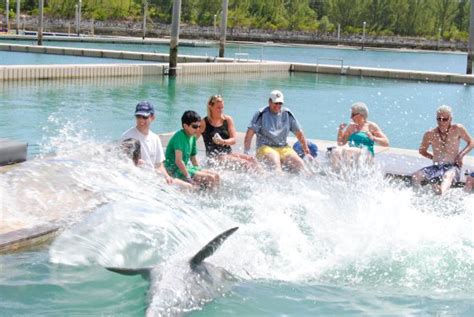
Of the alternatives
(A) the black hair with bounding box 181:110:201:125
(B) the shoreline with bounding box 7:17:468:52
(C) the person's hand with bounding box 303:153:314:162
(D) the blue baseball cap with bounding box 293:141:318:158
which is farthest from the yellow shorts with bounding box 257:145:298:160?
(B) the shoreline with bounding box 7:17:468:52

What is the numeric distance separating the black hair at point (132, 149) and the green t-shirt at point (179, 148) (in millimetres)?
702

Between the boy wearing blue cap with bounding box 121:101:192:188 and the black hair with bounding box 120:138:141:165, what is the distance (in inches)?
1.9

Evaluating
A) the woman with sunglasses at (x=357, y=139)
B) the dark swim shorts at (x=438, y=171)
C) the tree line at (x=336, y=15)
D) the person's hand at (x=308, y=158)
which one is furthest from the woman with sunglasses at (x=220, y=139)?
the tree line at (x=336, y=15)

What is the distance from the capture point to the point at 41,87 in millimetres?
24266

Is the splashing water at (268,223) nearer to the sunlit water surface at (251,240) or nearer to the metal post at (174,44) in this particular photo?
the sunlit water surface at (251,240)

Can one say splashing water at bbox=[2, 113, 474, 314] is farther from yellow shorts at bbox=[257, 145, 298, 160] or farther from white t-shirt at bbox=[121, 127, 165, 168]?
yellow shorts at bbox=[257, 145, 298, 160]

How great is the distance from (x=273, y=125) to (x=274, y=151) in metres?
0.38

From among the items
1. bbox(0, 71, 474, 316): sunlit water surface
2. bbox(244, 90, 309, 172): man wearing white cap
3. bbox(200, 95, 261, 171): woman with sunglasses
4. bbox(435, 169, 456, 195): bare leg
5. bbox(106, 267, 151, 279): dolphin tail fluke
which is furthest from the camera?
bbox(244, 90, 309, 172): man wearing white cap

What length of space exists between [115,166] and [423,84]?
2812cm

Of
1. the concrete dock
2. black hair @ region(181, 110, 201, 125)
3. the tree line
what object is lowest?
the concrete dock

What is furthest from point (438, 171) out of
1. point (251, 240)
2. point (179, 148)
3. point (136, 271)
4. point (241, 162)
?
point (136, 271)

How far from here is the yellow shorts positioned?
10.8 metres

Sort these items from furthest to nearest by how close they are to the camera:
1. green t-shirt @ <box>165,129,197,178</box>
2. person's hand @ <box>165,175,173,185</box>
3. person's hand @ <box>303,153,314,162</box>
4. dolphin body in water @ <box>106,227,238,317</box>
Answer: person's hand @ <box>303,153,314,162</box> < green t-shirt @ <box>165,129,197,178</box> < person's hand @ <box>165,175,173,185</box> < dolphin body in water @ <box>106,227,238,317</box>

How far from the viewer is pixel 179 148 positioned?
9656 mm
